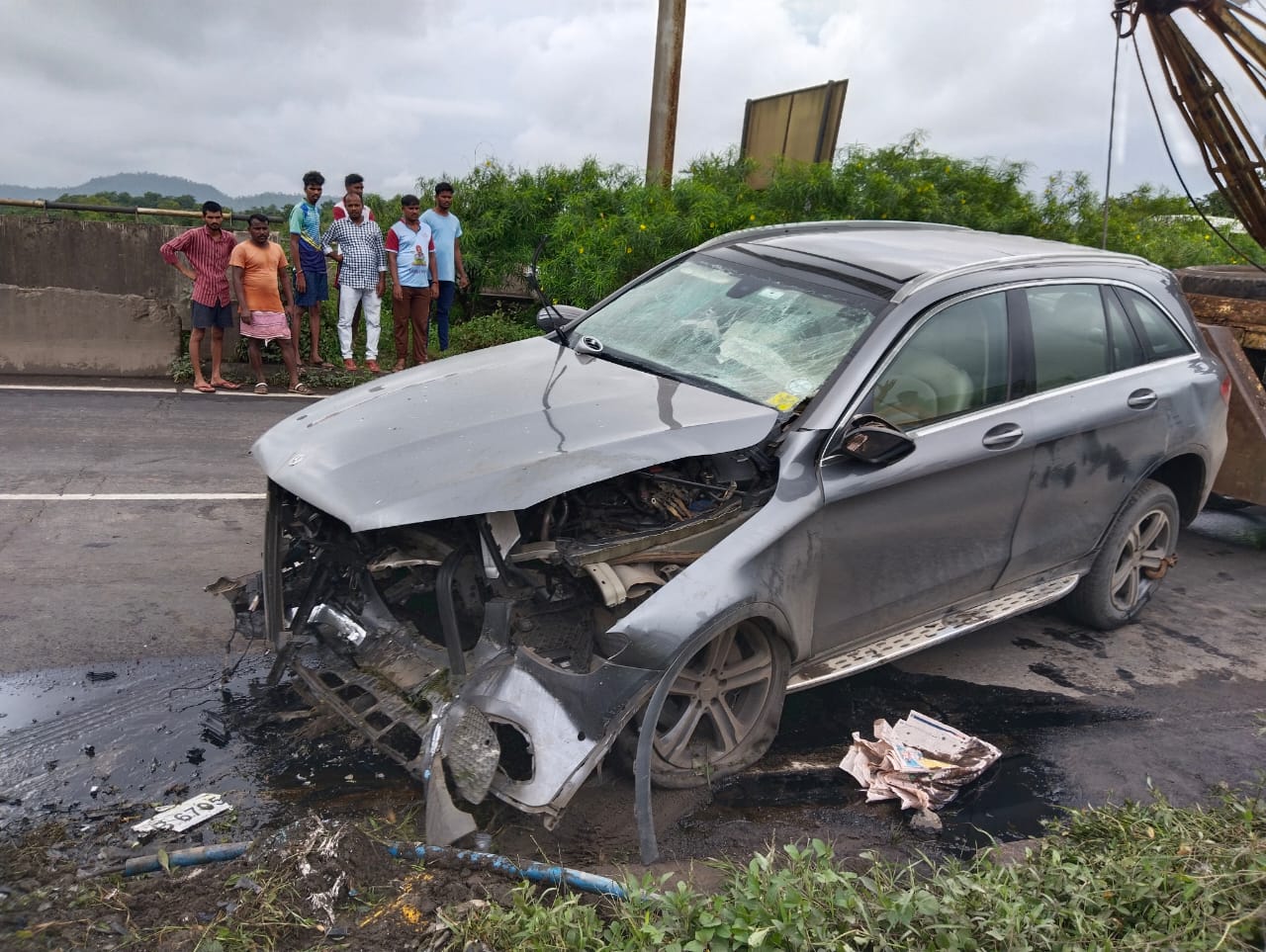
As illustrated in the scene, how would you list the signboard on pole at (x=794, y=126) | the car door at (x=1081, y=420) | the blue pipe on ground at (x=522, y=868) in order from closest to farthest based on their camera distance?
the blue pipe on ground at (x=522, y=868), the car door at (x=1081, y=420), the signboard on pole at (x=794, y=126)

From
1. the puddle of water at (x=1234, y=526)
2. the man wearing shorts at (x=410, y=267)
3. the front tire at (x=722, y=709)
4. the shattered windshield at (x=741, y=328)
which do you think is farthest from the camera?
the man wearing shorts at (x=410, y=267)

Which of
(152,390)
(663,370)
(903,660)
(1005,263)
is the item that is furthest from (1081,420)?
(152,390)

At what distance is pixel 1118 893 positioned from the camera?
281 cm

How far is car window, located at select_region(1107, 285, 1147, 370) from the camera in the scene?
4.86m

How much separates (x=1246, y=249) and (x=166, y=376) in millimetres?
14184

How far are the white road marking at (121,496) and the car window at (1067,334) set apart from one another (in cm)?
463

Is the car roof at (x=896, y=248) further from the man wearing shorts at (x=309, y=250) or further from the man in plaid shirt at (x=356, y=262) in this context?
the man wearing shorts at (x=309, y=250)

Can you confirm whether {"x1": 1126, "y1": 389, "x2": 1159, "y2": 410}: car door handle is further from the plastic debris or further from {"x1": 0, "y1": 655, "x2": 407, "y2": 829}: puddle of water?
the plastic debris

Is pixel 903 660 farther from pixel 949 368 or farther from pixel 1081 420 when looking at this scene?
pixel 949 368

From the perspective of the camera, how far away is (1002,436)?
13.8ft

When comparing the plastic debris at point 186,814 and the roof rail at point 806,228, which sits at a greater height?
the roof rail at point 806,228

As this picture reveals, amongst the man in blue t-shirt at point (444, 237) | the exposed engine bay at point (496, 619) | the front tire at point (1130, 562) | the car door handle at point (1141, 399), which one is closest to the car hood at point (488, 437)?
the exposed engine bay at point (496, 619)

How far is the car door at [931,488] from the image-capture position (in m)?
3.79

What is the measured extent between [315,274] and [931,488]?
7841 mm
